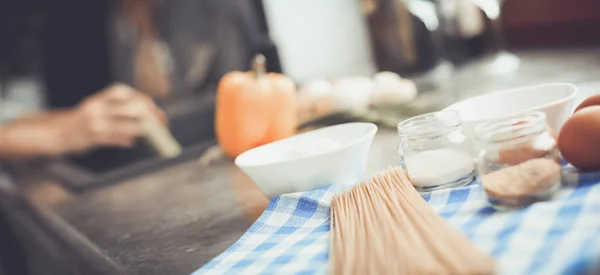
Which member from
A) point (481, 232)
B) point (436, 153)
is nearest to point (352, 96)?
point (436, 153)

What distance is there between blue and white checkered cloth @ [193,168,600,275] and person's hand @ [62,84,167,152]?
97cm

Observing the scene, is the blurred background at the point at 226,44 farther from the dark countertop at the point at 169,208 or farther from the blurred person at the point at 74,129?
the dark countertop at the point at 169,208

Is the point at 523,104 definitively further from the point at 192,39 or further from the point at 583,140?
the point at 192,39

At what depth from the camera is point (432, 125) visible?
0.57 m

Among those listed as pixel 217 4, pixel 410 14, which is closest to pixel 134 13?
pixel 217 4

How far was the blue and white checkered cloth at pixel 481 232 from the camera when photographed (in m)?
0.34

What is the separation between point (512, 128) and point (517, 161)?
0.09 feet

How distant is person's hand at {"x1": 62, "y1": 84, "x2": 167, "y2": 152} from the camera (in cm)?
151

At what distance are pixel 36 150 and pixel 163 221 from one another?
4.33 ft

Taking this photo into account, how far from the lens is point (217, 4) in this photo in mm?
1989

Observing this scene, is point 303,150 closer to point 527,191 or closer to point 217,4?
point 527,191

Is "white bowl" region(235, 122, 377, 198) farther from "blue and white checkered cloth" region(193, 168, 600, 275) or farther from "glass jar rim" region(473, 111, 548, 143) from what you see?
"glass jar rim" region(473, 111, 548, 143)

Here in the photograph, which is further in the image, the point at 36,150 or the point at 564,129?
the point at 36,150

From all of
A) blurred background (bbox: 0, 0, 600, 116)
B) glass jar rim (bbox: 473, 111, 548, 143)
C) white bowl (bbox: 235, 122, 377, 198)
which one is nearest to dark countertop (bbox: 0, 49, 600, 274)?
white bowl (bbox: 235, 122, 377, 198)
